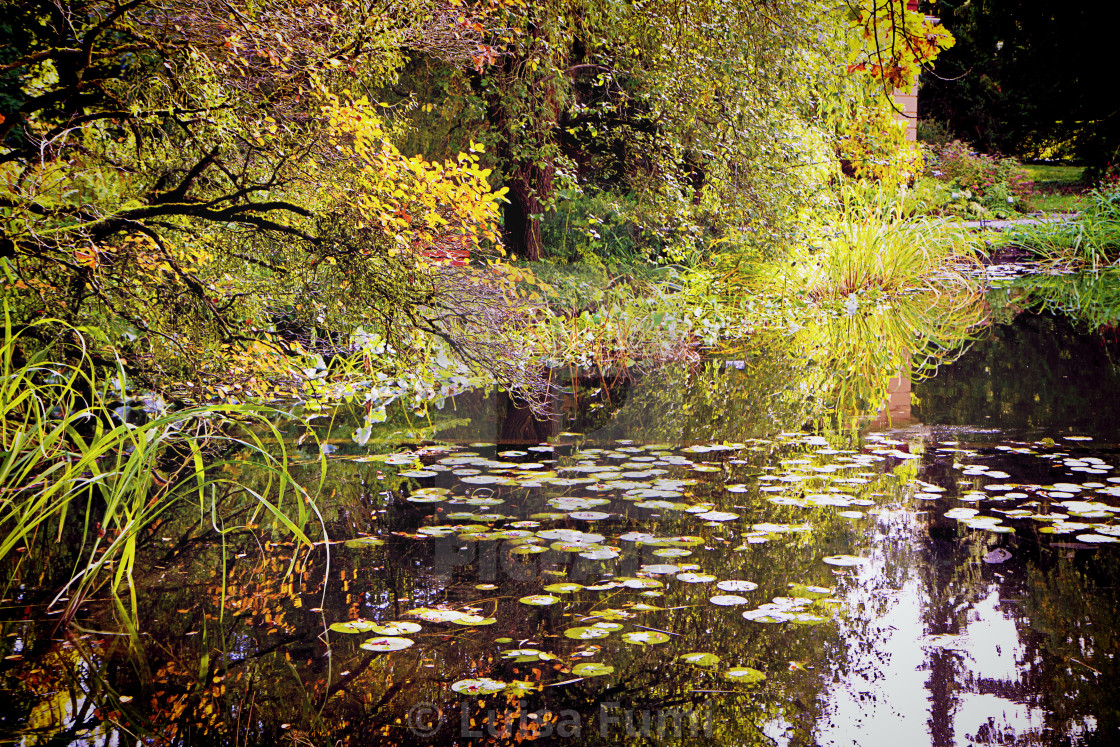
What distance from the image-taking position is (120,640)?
8.64 ft

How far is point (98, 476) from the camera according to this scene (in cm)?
264

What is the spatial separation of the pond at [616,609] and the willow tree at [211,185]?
105cm

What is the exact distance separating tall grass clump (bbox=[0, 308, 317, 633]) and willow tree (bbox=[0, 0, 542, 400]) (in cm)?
44

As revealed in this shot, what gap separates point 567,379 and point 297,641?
5.63m

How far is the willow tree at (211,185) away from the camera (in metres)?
4.18

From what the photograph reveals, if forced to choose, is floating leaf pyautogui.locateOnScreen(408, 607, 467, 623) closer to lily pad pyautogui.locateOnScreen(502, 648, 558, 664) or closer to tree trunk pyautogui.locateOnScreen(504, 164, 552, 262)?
lily pad pyautogui.locateOnScreen(502, 648, 558, 664)

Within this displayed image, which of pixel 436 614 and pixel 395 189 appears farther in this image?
pixel 395 189

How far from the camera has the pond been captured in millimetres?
2234

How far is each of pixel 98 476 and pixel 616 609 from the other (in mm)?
1708

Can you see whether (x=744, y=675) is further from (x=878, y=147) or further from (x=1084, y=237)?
→ (x=1084, y=237)

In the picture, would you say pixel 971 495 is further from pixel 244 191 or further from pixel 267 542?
pixel 244 191

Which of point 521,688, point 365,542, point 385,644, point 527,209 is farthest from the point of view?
point 527,209

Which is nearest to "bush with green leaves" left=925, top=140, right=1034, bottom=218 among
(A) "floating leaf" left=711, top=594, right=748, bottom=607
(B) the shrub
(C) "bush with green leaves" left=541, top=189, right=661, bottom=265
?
(B) the shrub

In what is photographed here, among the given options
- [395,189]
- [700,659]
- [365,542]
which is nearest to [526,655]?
[700,659]
